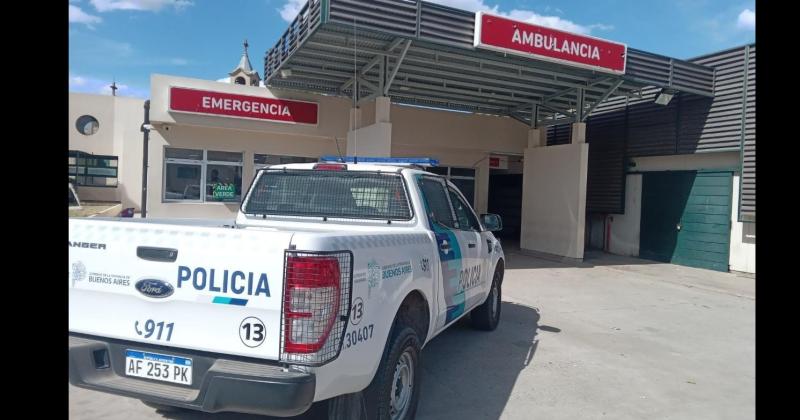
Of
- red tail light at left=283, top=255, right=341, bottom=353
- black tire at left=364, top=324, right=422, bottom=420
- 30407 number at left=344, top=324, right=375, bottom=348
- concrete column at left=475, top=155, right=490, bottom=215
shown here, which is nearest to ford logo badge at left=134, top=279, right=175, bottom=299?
red tail light at left=283, top=255, right=341, bottom=353

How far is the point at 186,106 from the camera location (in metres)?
13.1

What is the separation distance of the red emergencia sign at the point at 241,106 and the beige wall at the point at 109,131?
1161 cm

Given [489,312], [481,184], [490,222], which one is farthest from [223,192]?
[490,222]

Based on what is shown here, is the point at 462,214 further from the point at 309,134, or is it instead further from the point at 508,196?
the point at 508,196

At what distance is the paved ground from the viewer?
14.1ft

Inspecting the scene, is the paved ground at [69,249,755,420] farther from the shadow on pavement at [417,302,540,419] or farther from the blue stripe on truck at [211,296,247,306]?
the blue stripe on truck at [211,296,247,306]

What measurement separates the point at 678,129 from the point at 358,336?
45.3 feet

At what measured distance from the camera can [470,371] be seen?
5.11m

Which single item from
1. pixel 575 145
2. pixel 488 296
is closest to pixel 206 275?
pixel 488 296

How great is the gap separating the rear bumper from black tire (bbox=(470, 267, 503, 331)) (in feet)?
12.7

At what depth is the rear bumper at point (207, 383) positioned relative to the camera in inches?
106

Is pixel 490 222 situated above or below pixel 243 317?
above

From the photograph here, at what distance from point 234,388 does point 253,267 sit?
62cm
